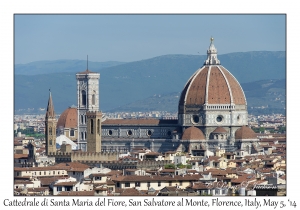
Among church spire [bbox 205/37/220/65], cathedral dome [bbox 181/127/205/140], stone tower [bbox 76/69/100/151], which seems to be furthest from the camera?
stone tower [bbox 76/69/100/151]

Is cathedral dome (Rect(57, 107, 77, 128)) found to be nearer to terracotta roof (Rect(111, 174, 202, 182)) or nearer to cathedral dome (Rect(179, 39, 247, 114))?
cathedral dome (Rect(179, 39, 247, 114))

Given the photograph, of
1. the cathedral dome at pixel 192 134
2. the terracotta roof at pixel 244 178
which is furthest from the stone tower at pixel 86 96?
the terracotta roof at pixel 244 178

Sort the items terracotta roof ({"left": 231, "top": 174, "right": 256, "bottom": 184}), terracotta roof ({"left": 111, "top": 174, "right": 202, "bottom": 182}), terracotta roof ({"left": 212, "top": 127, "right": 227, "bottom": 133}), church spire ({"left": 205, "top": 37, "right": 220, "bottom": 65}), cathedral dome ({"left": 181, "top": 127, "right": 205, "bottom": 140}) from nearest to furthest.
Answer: terracotta roof ({"left": 111, "top": 174, "right": 202, "bottom": 182}), terracotta roof ({"left": 231, "top": 174, "right": 256, "bottom": 184}), cathedral dome ({"left": 181, "top": 127, "right": 205, "bottom": 140}), terracotta roof ({"left": 212, "top": 127, "right": 227, "bottom": 133}), church spire ({"left": 205, "top": 37, "right": 220, "bottom": 65})

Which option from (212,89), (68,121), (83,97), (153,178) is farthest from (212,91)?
(153,178)

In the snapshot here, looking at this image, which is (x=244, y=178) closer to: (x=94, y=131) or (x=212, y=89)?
(x=94, y=131)

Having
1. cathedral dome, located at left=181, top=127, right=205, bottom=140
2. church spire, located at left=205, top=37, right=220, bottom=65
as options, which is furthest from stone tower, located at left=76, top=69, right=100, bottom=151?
cathedral dome, located at left=181, top=127, right=205, bottom=140

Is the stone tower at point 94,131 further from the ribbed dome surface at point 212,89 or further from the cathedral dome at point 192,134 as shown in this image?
the ribbed dome surface at point 212,89
